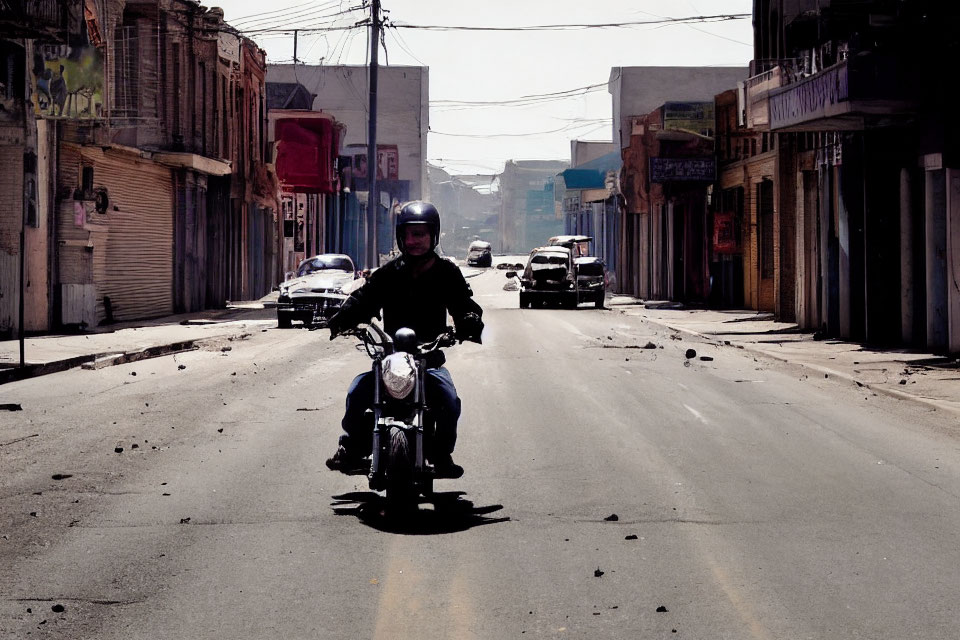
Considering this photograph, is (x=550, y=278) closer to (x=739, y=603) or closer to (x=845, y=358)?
(x=845, y=358)

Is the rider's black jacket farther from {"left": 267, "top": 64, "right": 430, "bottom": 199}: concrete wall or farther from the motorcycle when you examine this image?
{"left": 267, "top": 64, "right": 430, "bottom": 199}: concrete wall

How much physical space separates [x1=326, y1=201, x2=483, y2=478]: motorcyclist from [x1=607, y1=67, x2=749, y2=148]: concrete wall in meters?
89.0

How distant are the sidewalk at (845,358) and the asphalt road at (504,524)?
859 millimetres

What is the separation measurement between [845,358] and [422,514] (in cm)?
1423

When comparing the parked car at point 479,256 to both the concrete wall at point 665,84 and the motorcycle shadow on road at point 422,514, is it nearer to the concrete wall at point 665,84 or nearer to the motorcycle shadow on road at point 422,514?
the concrete wall at point 665,84

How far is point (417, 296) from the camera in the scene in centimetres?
886

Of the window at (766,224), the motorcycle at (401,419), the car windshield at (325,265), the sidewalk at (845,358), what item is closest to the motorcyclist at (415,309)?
the motorcycle at (401,419)

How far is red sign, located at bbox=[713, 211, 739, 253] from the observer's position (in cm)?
4228

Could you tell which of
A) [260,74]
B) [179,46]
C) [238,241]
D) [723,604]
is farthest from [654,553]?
[260,74]

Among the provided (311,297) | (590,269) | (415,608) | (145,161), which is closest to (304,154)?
(590,269)

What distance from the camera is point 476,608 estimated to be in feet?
20.1

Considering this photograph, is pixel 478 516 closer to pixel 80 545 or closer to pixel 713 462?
pixel 80 545

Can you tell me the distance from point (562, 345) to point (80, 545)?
18336 millimetres

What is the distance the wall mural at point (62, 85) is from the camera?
27484 millimetres
